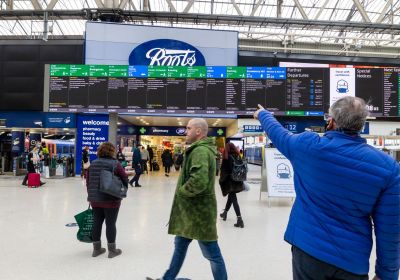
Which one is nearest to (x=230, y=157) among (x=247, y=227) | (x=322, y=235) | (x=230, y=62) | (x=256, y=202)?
(x=247, y=227)

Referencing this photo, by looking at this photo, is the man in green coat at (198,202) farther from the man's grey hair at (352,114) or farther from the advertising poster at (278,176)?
the advertising poster at (278,176)

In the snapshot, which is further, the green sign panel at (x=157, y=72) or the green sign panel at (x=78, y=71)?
the green sign panel at (x=157, y=72)

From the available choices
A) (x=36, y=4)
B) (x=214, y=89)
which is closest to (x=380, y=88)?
(x=214, y=89)

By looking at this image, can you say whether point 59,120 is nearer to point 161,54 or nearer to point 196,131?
point 161,54

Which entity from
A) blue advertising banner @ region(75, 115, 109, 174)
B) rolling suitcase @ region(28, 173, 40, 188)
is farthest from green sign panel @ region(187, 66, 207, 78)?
blue advertising banner @ region(75, 115, 109, 174)

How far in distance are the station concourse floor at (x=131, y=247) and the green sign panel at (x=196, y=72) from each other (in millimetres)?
4822

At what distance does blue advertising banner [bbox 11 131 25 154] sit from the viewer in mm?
17938

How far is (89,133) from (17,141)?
4.02 m

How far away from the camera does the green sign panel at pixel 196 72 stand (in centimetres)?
1176

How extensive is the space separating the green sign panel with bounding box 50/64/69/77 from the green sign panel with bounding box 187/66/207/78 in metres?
3.78

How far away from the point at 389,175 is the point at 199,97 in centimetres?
1024

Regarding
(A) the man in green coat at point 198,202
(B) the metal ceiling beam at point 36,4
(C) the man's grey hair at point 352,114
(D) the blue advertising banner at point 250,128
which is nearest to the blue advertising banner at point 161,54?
(D) the blue advertising banner at point 250,128

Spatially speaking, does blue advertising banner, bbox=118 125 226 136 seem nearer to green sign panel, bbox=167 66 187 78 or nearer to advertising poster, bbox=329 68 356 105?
green sign panel, bbox=167 66 187 78

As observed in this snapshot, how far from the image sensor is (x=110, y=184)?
4.26 meters
